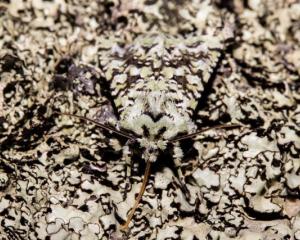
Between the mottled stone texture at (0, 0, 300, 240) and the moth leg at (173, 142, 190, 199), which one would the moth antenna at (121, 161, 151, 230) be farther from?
the moth leg at (173, 142, 190, 199)

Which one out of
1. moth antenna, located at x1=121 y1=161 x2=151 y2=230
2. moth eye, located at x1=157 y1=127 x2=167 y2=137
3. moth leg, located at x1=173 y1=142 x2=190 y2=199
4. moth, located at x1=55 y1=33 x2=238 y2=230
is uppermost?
moth, located at x1=55 y1=33 x2=238 y2=230

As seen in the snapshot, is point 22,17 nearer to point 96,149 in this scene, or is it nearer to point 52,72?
point 52,72

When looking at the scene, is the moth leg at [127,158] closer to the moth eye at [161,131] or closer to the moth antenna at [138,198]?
the moth antenna at [138,198]

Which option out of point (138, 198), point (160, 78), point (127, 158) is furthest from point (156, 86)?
point (138, 198)

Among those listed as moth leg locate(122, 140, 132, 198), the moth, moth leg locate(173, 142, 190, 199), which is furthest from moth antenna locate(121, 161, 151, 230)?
moth leg locate(173, 142, 190, 199)

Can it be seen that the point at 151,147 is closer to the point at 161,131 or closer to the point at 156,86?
the point at 161,131

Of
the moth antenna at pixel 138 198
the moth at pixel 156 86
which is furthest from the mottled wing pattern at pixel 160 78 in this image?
the moth antenna at pixel 138 198


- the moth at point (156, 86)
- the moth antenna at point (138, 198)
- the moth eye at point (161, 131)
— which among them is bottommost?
the moth antenna at point (138, 198)
